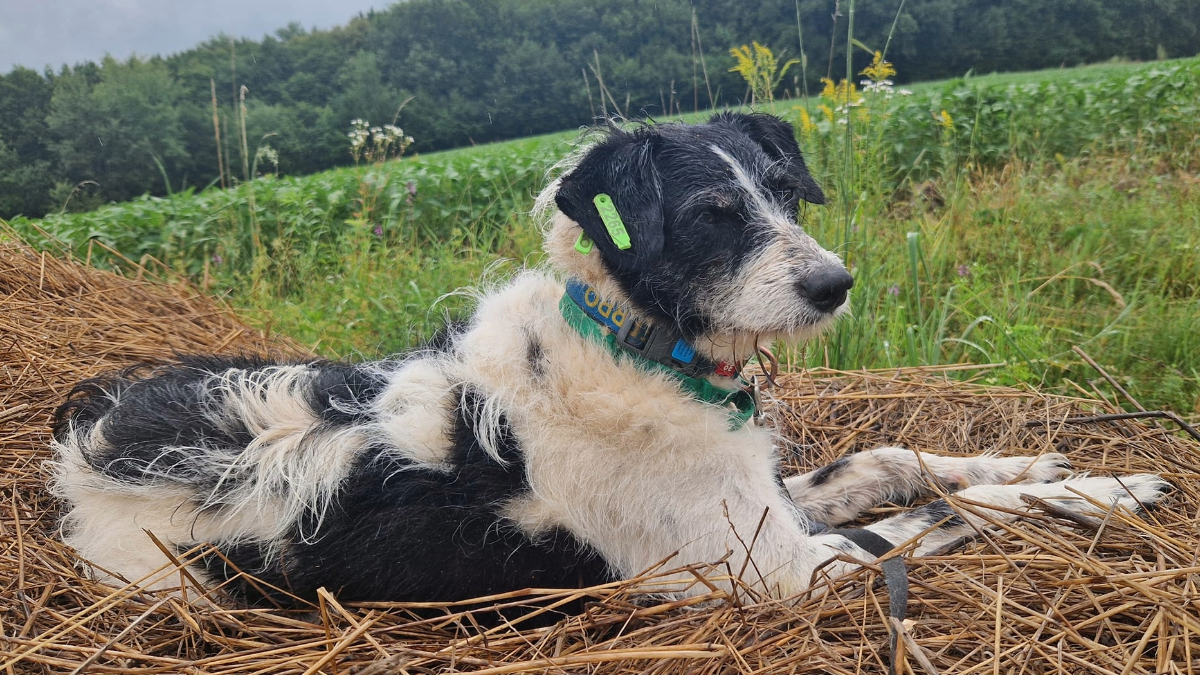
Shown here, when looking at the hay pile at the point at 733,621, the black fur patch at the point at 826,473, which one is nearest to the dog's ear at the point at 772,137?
the black fur patch at the point at 826,473

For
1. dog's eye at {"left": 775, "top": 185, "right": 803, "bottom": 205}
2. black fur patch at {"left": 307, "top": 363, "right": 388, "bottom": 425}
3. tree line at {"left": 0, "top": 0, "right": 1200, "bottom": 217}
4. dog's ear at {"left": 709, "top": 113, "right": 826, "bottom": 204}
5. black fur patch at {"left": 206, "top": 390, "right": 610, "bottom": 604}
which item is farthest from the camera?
tree line at {"left": 0, "top": 0, "right": 1200, "bottom": 217}

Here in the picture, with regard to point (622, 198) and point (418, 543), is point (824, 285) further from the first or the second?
point (418, 543)

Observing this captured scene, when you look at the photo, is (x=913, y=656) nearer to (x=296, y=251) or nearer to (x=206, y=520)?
(x=206, y=520)

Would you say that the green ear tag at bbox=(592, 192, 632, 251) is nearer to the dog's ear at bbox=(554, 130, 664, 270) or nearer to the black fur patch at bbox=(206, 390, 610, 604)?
the dog's ear at bbox=(554, 130, 664, 270)

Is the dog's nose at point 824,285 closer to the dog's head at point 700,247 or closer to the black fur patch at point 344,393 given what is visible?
the dog's head at point 700,247

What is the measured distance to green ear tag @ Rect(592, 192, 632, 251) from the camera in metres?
2.14

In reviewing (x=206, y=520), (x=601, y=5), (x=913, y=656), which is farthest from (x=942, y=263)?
(x=206, y=520)

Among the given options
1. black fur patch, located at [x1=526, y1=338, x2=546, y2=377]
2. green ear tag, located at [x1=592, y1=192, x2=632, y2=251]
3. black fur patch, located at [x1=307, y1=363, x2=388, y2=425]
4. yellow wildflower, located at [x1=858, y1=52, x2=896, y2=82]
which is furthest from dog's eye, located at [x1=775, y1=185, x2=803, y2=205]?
yellow wildflower, located at [x1=858, y1=52, x2=896, y2=82]

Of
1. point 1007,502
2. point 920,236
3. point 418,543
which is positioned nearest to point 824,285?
point 1007,502

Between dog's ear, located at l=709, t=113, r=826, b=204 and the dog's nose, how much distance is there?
0.59 metres

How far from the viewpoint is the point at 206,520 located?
7.18 ft

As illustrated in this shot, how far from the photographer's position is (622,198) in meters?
2.21

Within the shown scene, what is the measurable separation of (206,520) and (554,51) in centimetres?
446

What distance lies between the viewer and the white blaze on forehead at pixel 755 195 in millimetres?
2330
